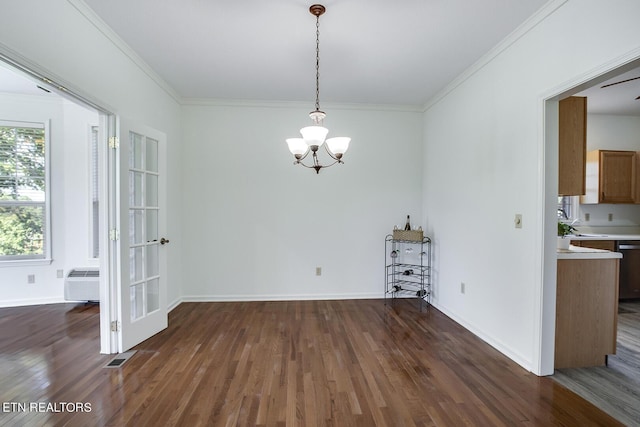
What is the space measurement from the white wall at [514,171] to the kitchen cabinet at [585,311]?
0.24 meters

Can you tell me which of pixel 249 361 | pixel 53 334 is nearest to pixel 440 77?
pixel 249 361

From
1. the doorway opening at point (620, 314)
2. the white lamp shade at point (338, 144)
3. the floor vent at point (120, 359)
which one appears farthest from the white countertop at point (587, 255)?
the floor vent at point (120, 359)

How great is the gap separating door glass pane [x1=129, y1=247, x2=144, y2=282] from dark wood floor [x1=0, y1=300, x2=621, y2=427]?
0.66 metres

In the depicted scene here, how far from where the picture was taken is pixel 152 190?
3.19 m

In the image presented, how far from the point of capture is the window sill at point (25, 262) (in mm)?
3887

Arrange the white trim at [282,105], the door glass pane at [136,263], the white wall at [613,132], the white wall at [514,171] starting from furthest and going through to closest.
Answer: the white wall at [613,132]
the white trim at [282,105]
the door glass pane at [136,263]
the white wall at [514,171]

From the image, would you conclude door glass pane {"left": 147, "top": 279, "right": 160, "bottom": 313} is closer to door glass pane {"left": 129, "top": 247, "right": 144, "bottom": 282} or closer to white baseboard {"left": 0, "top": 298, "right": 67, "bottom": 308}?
door glass pane {"left": 129, "top": 247, "right": 144, "bottom": 282}

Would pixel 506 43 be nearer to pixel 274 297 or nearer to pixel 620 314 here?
pixel 620 314

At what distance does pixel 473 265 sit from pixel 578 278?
0.89 meters

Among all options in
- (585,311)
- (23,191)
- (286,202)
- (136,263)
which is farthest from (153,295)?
(585,311)

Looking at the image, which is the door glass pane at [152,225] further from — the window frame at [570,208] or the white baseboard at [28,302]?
the window frame at [570,208]

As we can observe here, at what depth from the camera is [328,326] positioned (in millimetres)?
3324

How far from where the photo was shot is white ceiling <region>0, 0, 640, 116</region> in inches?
88.8

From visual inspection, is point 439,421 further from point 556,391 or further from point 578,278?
point 578,278
